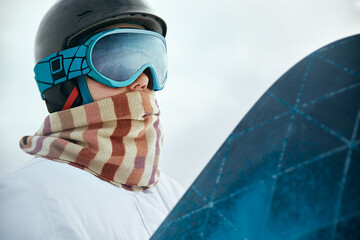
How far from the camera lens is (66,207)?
1378mm

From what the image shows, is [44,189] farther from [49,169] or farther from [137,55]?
[137,55]

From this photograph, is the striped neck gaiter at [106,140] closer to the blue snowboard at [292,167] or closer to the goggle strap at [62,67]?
the goggle strap at [62,67]

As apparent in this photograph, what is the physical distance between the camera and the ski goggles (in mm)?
1726

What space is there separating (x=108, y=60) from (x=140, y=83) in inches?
7.8

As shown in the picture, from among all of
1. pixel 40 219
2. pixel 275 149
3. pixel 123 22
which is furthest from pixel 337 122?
pixel 123 22

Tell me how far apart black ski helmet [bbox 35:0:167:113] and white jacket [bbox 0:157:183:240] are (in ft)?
1.30

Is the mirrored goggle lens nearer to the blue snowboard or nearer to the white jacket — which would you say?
the white jacket

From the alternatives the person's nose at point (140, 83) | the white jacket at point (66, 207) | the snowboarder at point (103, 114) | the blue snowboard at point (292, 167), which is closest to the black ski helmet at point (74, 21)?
the snowboarder at point (103, 114)

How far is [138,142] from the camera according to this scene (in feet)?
5.91

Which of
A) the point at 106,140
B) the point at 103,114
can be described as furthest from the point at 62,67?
the point at 106,140

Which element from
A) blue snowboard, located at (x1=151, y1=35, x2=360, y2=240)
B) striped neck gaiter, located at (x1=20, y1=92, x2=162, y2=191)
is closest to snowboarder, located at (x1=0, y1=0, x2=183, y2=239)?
striped neck gaiter, located at (x1=20, y1=92, x2=162, y2=191)

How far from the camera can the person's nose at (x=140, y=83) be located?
1799mm

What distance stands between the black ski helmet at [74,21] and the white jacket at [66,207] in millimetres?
397

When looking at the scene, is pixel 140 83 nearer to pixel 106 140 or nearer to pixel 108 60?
pixel 108 60
